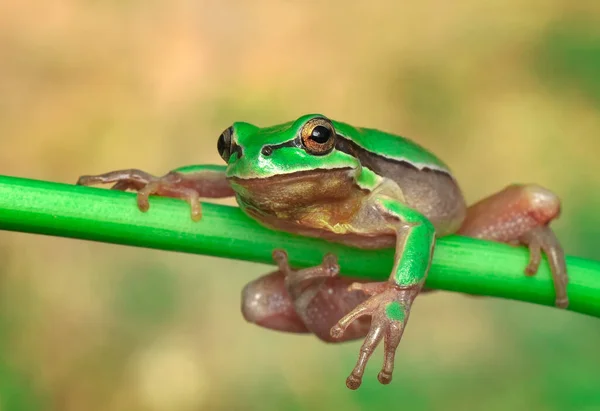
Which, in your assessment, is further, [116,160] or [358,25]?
[358,25]

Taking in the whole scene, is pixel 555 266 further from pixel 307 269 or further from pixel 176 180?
pixel 176 180

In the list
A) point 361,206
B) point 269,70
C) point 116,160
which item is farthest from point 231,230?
point 269,70

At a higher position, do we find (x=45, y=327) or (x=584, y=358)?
(x=45, y=327)

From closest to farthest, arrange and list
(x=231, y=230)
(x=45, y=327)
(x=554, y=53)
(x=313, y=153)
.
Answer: (x=231, y=230)
(x=313, y=153)
(x=45, y=327)
(x=554, y=53)

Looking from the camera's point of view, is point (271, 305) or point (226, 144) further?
point (271, 305)

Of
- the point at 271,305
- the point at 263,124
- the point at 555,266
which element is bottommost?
the point at 555,266

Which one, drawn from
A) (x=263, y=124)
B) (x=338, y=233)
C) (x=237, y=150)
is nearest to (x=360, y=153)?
(x=338, y=233)

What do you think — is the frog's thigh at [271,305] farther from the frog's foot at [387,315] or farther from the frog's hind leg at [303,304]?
the frog's foot at [387,315]

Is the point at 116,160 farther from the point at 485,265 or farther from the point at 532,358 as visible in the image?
the point at 485,265
